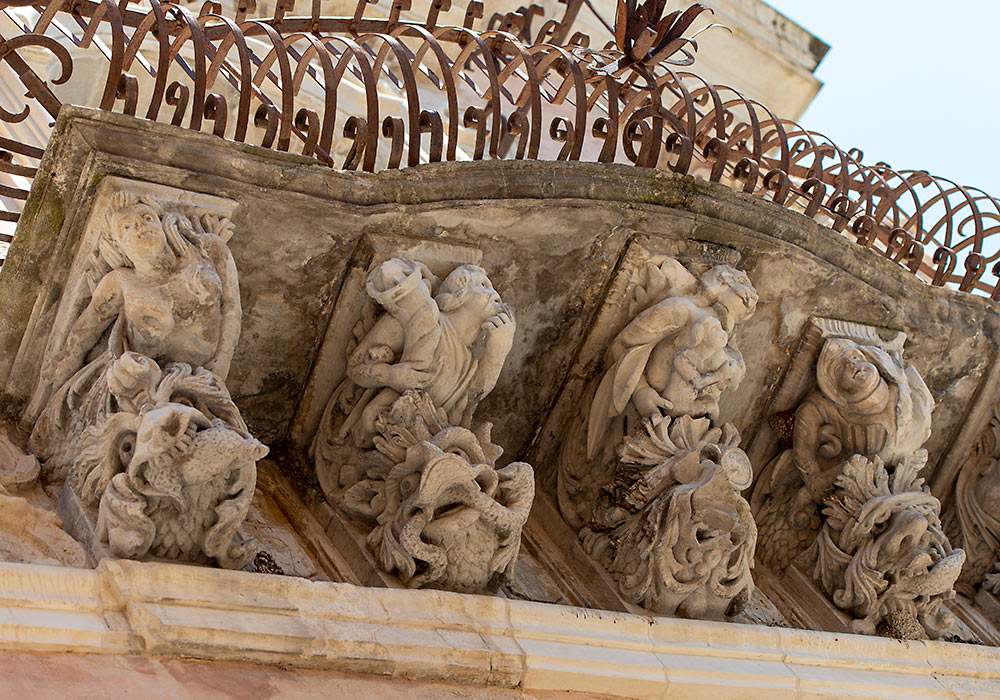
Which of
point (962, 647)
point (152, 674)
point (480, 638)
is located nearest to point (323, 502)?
point (480, 638)

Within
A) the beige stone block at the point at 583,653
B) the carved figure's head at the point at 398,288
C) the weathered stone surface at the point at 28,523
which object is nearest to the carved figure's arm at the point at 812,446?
the beige stone block at the point at 583,653

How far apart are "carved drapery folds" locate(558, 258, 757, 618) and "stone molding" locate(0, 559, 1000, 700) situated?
0.65ft

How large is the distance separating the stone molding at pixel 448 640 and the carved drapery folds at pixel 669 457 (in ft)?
0.65

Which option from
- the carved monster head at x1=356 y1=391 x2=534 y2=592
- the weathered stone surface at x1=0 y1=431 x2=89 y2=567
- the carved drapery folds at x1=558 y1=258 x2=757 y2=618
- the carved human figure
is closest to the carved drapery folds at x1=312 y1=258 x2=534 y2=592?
the carved monster head at x1=356 y1=391 x2=534 y2=592

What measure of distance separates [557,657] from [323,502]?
960 mm

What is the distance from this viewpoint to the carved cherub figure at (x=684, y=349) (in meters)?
5.45

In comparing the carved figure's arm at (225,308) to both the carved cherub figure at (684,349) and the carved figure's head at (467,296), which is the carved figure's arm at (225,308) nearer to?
the carved figure's head at (467,296)

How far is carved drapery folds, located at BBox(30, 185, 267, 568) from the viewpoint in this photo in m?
4.28

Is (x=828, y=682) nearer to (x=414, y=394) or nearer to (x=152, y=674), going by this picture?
(x=414, y=394)

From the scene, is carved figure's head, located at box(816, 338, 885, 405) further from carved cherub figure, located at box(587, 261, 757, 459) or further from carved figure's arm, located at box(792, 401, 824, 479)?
carved cherub figure, located at box(587, 261, 757, 459)

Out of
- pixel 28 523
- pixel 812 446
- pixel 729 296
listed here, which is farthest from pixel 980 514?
pixel 28 523

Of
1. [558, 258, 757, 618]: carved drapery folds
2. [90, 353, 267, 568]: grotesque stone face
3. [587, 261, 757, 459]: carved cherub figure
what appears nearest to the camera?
[90, 353, 267, 568]: grotesque stone face

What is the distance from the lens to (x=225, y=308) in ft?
15.6

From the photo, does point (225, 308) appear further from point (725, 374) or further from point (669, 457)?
point (725, 374)
